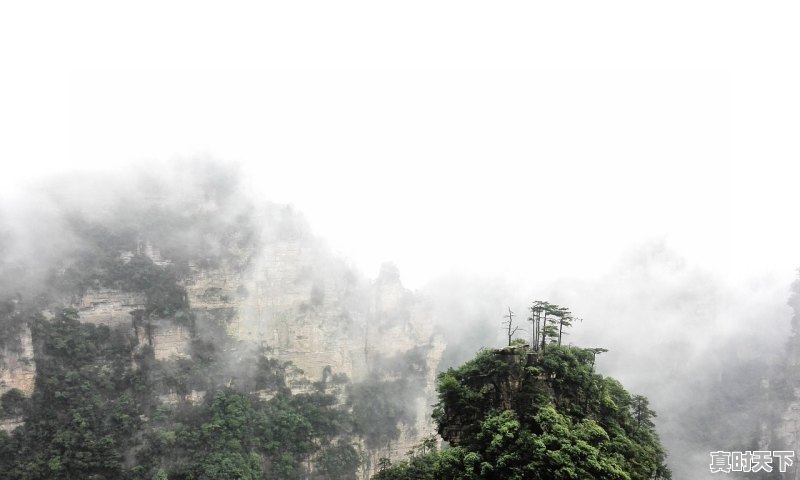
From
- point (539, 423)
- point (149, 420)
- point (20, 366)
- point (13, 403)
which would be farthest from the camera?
point (149, 420)

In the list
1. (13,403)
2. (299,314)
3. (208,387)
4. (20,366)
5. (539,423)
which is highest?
(299,314)

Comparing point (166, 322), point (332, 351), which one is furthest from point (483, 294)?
point (166, 322)

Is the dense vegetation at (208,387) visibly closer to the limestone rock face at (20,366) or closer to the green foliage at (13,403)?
the green foliage at (13,403)

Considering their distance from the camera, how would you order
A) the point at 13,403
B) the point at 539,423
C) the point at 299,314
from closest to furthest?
the point at 539,423 < the point at 13,403 < the point at 299,314

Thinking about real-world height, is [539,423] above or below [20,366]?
above

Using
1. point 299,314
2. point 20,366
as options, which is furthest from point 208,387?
point 20,366

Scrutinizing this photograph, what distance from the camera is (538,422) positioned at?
22875 mm

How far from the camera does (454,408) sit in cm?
2844

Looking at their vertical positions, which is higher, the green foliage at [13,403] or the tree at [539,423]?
the tree at [539,423]

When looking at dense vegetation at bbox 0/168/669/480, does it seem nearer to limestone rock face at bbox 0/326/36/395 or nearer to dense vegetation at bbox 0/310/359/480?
dense vegetation at bbox 0/310/359/480

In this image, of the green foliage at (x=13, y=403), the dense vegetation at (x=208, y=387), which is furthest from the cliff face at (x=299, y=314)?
the green foliage at (x=13, y=403)

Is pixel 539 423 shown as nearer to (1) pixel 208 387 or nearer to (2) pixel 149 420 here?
(1) pixel 208 387

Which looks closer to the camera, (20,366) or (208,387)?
(20,366)

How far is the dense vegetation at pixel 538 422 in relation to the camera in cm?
2141
